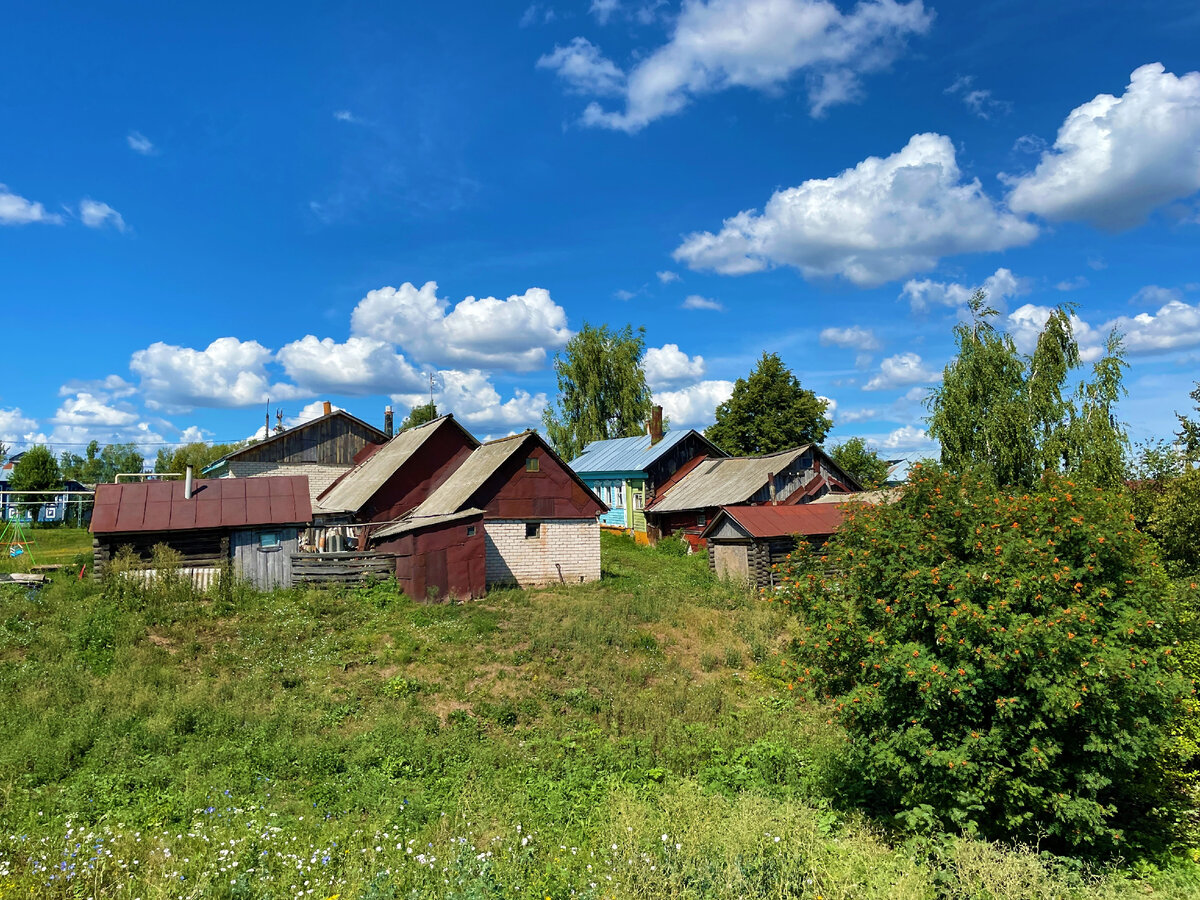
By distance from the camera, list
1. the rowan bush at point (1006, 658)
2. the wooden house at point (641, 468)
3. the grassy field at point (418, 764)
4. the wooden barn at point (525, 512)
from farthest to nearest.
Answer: the wooden house at point (641, 468)
the wooden barn at point (525, 512)
the rowan bush at point (1006, 658)
the grassy field at point (418, 764)

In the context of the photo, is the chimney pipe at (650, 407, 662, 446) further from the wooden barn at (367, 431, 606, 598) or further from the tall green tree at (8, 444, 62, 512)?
the tall green tree at (8, 444, 62, 512)

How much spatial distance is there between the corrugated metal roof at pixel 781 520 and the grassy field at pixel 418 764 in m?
6.29

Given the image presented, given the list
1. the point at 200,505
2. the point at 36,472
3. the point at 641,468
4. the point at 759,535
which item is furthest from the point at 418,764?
the point at 36,472

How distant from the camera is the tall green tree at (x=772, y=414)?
51250 mm

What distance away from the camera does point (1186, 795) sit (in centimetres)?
930

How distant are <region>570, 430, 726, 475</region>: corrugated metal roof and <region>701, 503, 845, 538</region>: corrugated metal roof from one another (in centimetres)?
1463

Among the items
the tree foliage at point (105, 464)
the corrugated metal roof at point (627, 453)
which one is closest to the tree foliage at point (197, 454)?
the tree foliage at point (105, 464)

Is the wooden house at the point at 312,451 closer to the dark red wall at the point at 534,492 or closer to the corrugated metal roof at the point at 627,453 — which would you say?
the corrugated metal roof at the point at 627,453

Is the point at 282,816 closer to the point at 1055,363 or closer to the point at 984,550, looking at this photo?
the point at 984,550

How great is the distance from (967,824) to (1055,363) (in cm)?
2469

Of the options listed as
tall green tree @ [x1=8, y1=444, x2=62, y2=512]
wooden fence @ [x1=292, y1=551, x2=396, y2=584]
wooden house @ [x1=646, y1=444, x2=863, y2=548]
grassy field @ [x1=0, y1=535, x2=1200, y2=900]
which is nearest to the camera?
grassy field @ [x1=0, y1=535, x2=1200, y2=900]

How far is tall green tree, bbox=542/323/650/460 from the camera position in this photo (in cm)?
5819

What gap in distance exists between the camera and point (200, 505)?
2020cm

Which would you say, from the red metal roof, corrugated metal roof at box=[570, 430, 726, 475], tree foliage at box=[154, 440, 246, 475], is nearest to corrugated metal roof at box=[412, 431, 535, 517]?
the red metal roof
